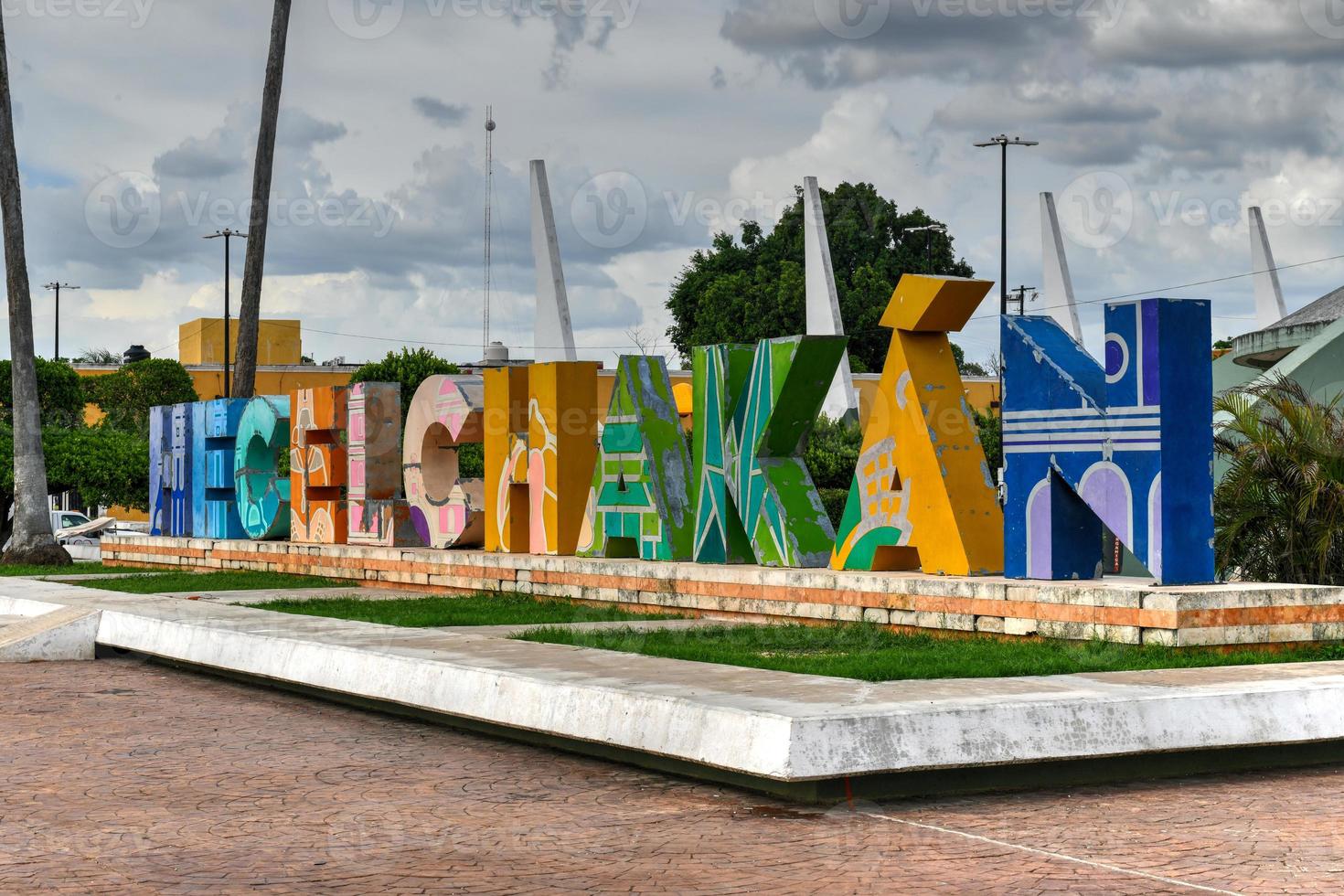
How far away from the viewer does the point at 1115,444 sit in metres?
12.8

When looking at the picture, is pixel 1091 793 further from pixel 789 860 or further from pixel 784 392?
pixel 784 392

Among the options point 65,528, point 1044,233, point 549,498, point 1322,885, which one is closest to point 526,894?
point 1322,885

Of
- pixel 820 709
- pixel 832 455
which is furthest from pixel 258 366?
pixel 820 709

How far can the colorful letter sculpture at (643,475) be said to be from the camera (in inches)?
707

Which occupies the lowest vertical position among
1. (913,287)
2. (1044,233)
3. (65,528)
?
A: (65,528)

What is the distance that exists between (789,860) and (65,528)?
45.4 metres

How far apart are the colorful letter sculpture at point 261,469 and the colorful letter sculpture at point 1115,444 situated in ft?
47.9

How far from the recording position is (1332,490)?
14578 millimetres

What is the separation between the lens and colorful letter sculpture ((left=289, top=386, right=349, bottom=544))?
23.8m

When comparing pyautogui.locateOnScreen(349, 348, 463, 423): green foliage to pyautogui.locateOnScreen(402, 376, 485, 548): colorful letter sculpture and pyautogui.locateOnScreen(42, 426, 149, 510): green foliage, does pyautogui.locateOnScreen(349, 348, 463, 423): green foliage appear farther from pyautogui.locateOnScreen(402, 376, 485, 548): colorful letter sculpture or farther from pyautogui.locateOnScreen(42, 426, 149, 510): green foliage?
pyautogui.locateOnScreen(402, 376, 485, 548): colorful letter sculpture

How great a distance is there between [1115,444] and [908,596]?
229 cm

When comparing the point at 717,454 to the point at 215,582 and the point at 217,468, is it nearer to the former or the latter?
the point at 215,582

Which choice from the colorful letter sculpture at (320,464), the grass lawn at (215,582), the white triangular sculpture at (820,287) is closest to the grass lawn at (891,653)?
the grass lawn at (215,582)

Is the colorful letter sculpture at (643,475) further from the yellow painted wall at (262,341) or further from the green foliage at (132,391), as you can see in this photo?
the yellow painted wall at (262,341)
